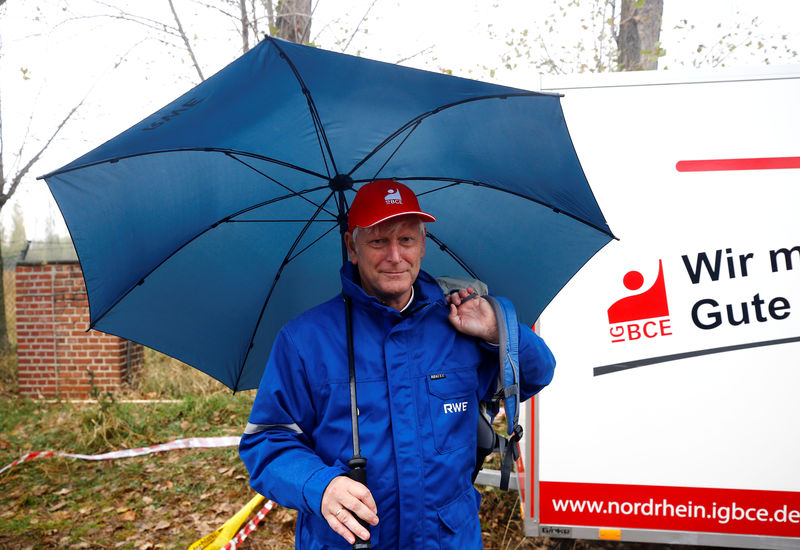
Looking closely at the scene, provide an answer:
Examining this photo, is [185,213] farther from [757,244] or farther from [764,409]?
[764,409]

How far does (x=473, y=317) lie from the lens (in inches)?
69.9

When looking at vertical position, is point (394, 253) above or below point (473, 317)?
above

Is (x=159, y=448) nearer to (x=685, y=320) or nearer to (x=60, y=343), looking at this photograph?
(x=60, y=343)

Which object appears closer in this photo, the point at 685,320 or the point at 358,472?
the point at 358,472

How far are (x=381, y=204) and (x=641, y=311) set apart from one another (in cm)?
204

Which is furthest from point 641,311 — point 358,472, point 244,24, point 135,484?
point 244,24

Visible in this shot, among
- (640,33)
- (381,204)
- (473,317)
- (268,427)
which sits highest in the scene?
(640,33)

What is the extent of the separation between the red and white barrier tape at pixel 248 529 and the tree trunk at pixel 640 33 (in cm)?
919

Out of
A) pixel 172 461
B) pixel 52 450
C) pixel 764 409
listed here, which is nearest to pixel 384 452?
pixel 764 409

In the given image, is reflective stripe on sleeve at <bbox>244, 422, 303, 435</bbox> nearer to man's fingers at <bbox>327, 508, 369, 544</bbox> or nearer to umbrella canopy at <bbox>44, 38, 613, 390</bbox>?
man's fingers at <bbox>327, 508, 369, 544</bbox>

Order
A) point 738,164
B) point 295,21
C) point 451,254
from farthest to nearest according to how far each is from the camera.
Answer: point 295,21 < point 738,164 < point 451,254

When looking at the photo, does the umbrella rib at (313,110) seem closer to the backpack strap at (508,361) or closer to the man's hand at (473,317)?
the man's hand at (473,317)

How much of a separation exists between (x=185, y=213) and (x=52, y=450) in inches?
217

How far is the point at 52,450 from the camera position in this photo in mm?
5973
